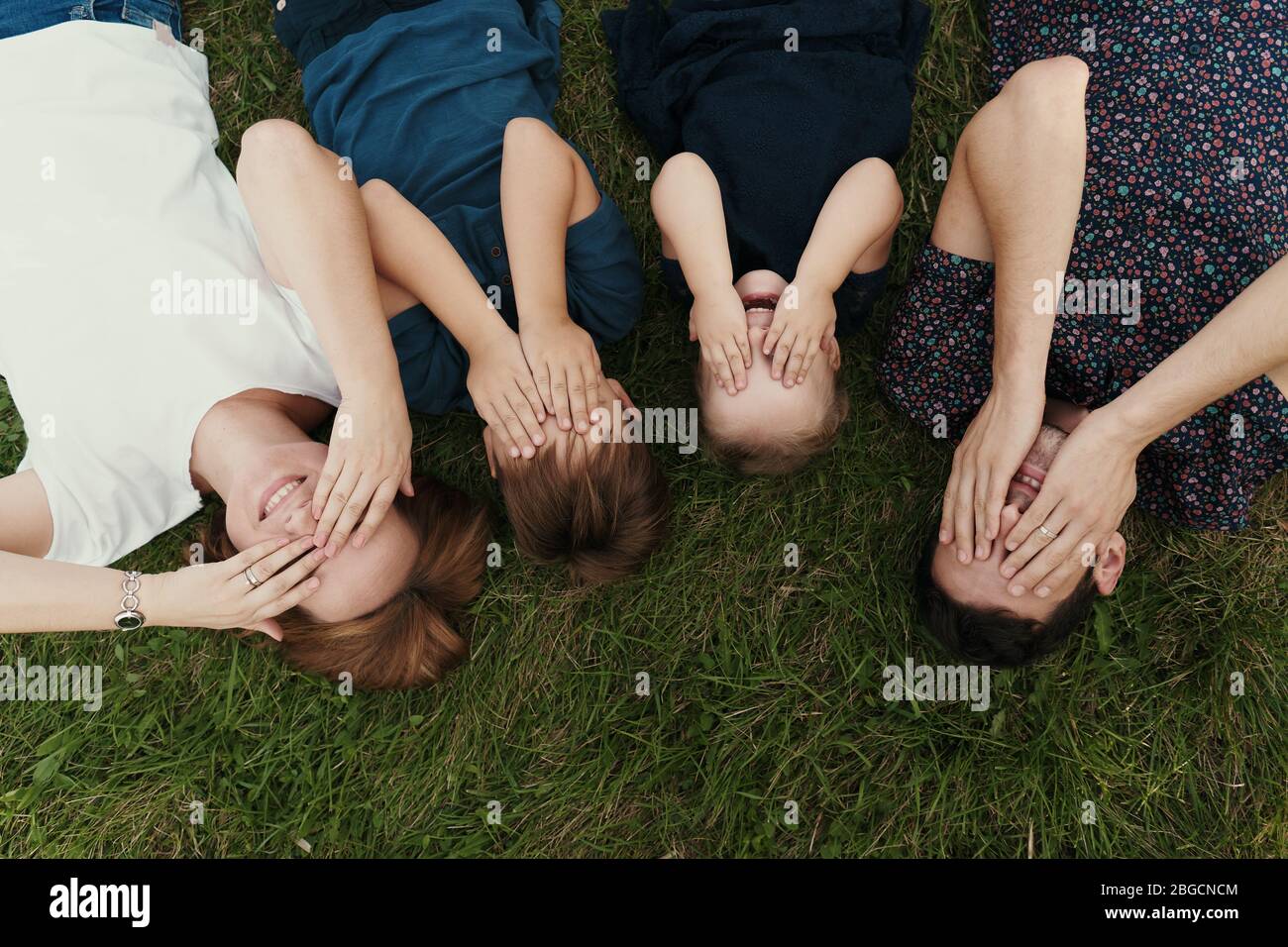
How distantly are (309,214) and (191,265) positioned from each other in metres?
0.44

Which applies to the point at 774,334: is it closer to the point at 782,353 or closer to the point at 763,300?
the point at 782,353

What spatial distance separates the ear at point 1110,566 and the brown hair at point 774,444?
2.51 ft

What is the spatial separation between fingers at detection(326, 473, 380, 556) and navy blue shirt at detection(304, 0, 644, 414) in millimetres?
438

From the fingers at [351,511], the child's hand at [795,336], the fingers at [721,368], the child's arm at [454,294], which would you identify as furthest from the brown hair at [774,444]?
the fingers at [351,511]

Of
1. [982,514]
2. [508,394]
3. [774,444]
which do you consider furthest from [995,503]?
[508,394]

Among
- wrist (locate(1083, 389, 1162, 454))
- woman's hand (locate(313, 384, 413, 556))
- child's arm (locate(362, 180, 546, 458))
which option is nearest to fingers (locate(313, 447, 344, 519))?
woman's hand (locate(313, 384, 413, 556))

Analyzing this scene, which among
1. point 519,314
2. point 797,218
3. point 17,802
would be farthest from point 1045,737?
point 17,802

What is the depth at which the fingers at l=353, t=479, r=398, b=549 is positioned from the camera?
6.59ft

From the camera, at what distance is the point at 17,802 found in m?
2.52

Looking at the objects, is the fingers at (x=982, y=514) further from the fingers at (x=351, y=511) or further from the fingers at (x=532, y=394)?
the fingers at (x=351, y=511)

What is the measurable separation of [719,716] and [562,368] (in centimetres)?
116

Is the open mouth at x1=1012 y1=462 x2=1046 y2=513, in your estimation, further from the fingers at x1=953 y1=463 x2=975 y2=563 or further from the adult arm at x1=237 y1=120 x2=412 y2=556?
the adult arm at x1=237 y1=120 x2=412 y2=556
